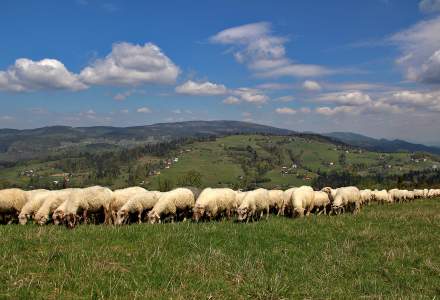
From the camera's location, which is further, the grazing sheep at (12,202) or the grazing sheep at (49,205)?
the grazing sheep at (12,202)

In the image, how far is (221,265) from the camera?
37.6 feet

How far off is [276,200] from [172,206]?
8.83 m

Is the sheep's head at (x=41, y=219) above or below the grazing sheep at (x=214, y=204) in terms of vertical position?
below

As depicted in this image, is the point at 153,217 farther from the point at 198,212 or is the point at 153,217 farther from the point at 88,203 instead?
the point at 88,203

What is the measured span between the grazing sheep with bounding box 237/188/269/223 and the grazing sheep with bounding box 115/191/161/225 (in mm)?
5503

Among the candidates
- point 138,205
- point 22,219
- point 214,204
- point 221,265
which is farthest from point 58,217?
point 221,265

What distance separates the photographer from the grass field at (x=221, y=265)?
8.89 m

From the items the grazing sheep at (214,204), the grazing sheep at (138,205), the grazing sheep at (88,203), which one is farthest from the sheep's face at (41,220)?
the grazing sheep at (214,204)

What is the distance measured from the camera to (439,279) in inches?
481

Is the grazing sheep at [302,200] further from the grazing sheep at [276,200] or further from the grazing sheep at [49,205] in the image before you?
the grazing sheep at [49,205]

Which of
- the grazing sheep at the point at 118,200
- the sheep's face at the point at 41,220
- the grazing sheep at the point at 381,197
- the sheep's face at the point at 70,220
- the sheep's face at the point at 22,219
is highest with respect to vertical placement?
the grazing sheep at the point at 118,200

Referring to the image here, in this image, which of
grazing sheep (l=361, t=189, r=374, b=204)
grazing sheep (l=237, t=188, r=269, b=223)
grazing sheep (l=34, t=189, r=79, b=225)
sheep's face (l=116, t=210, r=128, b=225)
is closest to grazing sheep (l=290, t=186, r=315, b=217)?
grazing sheep (l=237, t=188, r=269, b=223)

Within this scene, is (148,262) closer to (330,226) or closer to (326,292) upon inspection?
(326,292)

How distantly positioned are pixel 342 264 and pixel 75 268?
8.41 meters
